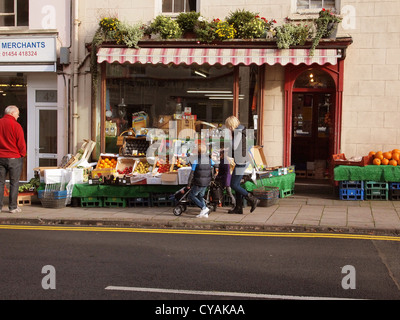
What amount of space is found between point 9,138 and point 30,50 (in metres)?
4.30

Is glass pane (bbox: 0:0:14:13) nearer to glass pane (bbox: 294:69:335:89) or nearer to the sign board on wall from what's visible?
the sign board on wall

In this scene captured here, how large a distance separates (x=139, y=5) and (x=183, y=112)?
10.5 ft

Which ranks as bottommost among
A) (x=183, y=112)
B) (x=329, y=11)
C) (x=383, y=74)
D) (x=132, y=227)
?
(x=132, y=227)

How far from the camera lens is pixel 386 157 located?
11664mm

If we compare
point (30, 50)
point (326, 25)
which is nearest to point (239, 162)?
point (326, 25)

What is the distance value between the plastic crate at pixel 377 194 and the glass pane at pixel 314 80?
333 cm

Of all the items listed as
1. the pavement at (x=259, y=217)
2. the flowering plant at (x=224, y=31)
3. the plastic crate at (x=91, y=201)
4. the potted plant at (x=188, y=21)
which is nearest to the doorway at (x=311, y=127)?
the flowering plant at (x=224, y=31)

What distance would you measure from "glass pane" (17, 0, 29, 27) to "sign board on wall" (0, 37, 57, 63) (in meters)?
1.02

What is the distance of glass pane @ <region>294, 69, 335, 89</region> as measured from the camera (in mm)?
13391

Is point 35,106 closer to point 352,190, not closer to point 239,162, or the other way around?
point 239,162

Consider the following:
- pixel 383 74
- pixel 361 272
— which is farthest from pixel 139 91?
pixel 361 272

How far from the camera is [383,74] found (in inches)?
492

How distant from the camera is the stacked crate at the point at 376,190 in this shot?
1155cm
